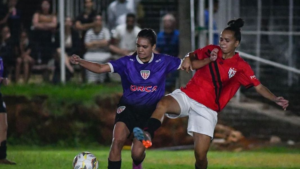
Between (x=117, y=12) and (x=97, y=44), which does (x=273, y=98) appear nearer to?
(x=97, y=44)

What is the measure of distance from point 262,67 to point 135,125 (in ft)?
25.9

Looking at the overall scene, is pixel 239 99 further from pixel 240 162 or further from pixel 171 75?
pixel 240 162

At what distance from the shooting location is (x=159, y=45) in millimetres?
16828

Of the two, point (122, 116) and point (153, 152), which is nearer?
point (122, 116)

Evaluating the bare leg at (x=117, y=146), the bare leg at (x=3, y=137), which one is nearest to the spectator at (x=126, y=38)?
the bare leg at (x=3, y=137)

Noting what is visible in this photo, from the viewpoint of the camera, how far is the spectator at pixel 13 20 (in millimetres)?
16891

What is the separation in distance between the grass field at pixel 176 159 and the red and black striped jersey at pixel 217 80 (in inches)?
73.1

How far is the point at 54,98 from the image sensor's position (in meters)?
16.1

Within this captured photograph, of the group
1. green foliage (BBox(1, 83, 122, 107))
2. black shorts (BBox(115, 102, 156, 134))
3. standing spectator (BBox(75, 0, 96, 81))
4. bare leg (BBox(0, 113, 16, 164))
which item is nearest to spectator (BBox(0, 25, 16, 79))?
green foliage (BBox(1, 83, 122, 107))

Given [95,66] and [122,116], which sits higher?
[95,66]

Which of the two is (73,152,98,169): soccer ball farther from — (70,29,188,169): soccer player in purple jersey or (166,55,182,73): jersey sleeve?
(166,55,182,73): jersey sleeve

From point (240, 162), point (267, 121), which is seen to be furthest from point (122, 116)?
point (267, 121)

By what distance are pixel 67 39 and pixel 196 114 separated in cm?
737

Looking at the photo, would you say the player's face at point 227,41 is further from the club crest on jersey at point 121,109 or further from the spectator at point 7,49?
the spectator at point 7,49
